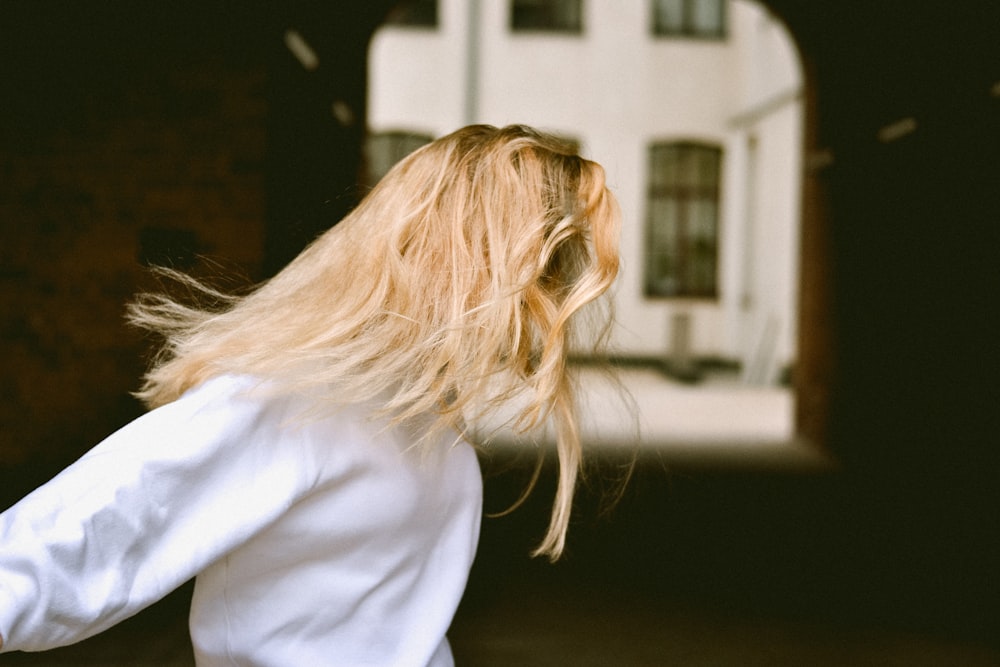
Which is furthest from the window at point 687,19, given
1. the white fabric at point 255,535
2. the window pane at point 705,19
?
the white fabric at point 255,535

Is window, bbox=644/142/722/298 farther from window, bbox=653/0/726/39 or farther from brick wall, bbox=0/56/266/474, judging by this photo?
brick wall, bbox=0/56/266/474

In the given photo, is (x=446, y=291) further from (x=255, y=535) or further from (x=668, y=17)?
(x=668, y=17)

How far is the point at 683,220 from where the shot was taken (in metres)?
18.7

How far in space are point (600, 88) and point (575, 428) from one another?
17.6 meters

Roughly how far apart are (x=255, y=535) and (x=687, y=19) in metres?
18.5

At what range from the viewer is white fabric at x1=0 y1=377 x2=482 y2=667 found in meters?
0.89

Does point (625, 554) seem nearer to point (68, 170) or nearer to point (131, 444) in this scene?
point (68, 170)

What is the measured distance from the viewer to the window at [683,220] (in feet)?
60.8

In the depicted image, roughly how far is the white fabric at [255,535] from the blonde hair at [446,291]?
0.07 m

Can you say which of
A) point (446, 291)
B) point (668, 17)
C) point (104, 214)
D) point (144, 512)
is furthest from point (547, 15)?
point (144, 512)

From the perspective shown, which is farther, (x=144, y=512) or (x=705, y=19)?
(x=705, y=19)

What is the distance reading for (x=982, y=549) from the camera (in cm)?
552

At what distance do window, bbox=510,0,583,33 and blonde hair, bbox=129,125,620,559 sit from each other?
→ 17786mm

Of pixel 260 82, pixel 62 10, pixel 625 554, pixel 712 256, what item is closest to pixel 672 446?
pixel 625 554
